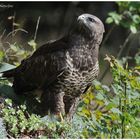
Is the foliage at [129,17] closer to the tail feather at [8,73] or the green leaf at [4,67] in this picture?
the green leaf at [4,67]

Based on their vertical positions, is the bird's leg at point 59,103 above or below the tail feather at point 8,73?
below

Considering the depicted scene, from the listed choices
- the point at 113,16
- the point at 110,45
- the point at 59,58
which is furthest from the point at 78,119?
the point at 110,45

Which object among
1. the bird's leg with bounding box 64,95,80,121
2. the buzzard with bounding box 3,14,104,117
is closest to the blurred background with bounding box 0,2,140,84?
the bird's leg with bounding box 64,95,80,121

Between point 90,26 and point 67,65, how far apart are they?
386 millimetres

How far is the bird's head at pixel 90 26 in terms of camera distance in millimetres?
6404

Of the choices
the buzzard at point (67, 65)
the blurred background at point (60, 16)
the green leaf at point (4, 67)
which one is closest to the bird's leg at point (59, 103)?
the buzzard at point (67, 65)

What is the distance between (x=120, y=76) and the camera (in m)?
5.97

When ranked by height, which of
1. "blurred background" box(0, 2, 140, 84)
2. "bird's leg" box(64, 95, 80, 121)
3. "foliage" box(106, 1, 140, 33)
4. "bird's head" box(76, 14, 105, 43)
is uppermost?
"bird's head" box(76, 14, 105, 43)

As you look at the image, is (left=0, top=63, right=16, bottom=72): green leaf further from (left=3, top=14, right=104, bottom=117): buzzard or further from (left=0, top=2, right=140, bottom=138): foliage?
(left=0, top=2, right=140, bottom=138): foliage

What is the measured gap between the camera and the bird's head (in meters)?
6.40

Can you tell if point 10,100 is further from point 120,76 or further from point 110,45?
point 110,45

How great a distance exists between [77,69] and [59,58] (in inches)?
6.6

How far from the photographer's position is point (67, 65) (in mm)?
6281

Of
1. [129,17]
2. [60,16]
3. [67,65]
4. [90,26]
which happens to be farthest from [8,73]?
[60,16]
